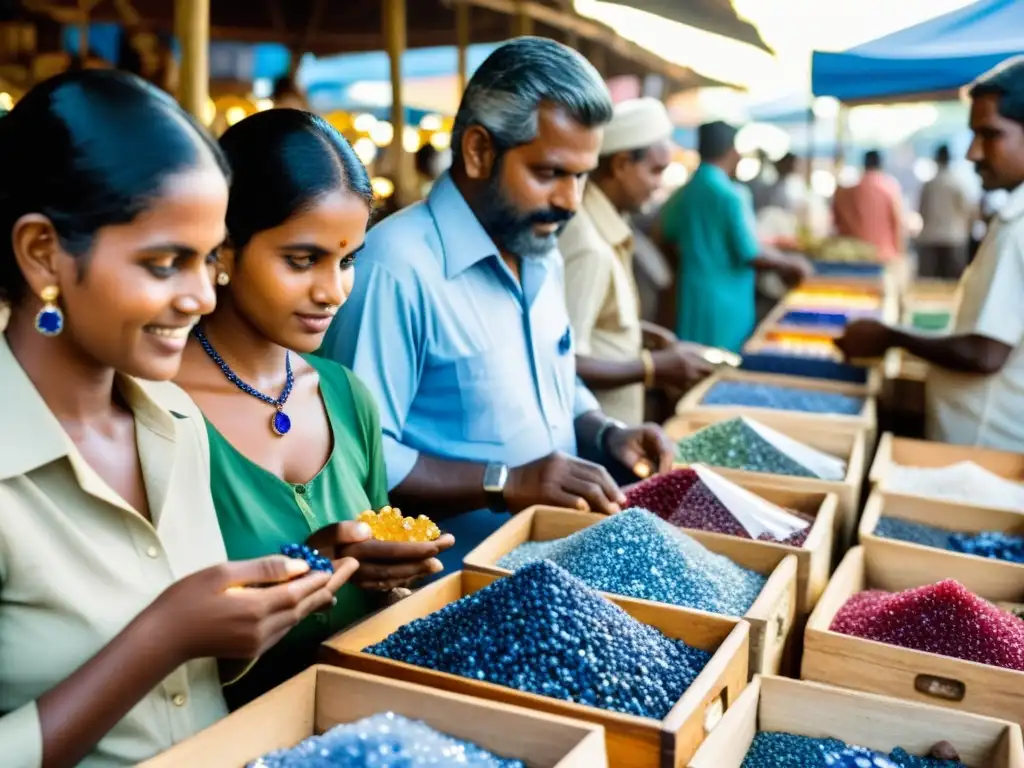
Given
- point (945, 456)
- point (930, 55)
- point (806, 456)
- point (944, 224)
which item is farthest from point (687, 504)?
point (944, 224)

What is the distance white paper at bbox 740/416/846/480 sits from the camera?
108 inches

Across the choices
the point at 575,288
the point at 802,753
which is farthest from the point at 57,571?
the point at 575,288

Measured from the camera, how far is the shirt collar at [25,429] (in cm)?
104

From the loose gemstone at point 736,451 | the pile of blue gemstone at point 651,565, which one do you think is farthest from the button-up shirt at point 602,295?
the pile of blue gemstone at point 651,565

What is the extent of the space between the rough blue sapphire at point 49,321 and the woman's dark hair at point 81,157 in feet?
0.21

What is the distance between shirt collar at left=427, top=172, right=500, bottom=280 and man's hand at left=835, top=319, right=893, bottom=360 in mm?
2025

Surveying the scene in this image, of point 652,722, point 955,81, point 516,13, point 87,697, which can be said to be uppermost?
point 516,13

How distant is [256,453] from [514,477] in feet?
2.35

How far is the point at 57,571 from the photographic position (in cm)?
106

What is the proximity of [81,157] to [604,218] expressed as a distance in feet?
10.1

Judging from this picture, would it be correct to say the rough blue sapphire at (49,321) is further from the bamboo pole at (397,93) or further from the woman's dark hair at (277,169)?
the bamboo pole at (397,93)

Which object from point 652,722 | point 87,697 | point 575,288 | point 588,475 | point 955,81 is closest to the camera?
point 87,697

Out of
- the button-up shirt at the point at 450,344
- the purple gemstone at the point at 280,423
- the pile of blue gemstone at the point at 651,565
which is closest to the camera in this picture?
the purple gemstone at the point at 280,423

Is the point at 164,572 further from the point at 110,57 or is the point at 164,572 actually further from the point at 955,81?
the point at 110,57
